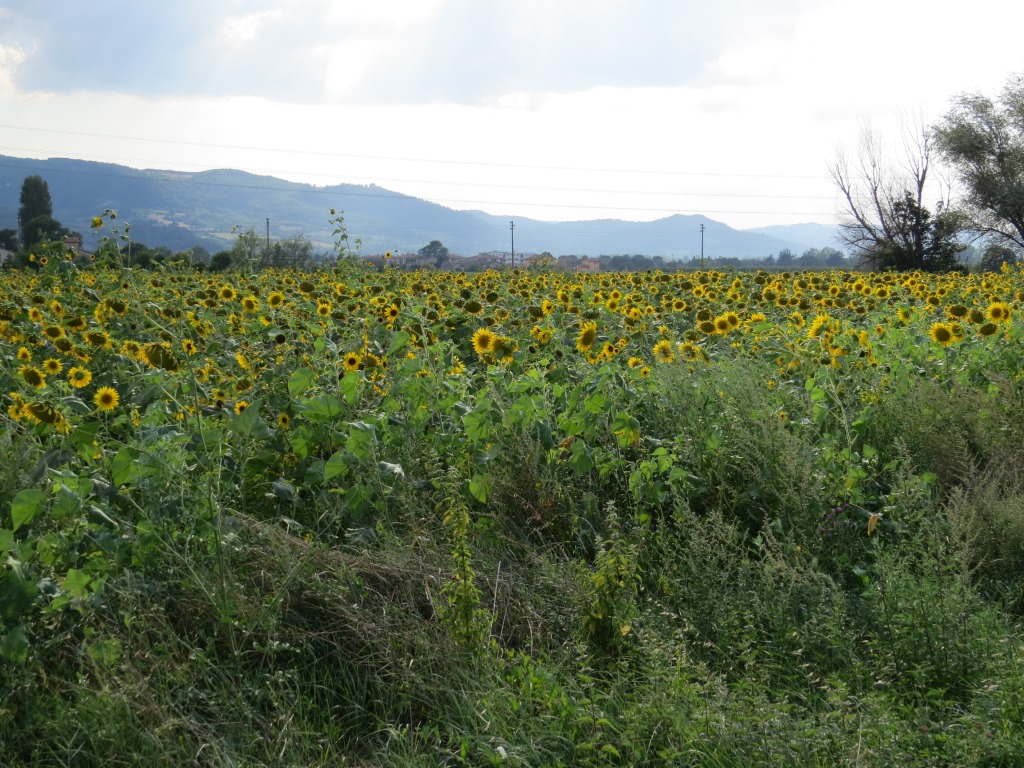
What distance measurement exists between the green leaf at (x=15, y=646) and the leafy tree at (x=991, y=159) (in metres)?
43.9

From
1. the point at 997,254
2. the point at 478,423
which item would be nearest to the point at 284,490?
the point at 478,423

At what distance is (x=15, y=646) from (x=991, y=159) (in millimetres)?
45691

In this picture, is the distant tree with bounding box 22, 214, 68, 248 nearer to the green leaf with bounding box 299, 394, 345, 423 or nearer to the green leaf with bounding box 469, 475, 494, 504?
the green leaf with bounding box 299, 394, 345, 423

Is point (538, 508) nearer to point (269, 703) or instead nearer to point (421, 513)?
point (421, 513)

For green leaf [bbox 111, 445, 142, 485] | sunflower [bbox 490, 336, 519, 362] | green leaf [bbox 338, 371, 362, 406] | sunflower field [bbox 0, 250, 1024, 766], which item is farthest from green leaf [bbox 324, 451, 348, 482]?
sunflower [bbox 490, 336, 519, 362]

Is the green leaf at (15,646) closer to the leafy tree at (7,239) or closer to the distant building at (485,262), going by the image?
the distant building at (485,262)

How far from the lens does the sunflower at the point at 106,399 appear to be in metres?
3.84

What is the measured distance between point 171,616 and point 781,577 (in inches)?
81.2

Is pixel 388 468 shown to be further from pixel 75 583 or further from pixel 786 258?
pixel 786 258

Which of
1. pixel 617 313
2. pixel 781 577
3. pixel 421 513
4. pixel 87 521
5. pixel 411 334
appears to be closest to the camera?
pixel 87 521

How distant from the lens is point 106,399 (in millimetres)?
3879

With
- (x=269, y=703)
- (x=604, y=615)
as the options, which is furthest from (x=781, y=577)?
(x=269, y=703)

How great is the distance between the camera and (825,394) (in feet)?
14.8

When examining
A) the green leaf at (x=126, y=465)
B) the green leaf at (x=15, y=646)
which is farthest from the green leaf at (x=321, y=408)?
the green leaf at (x=15, y=646)
